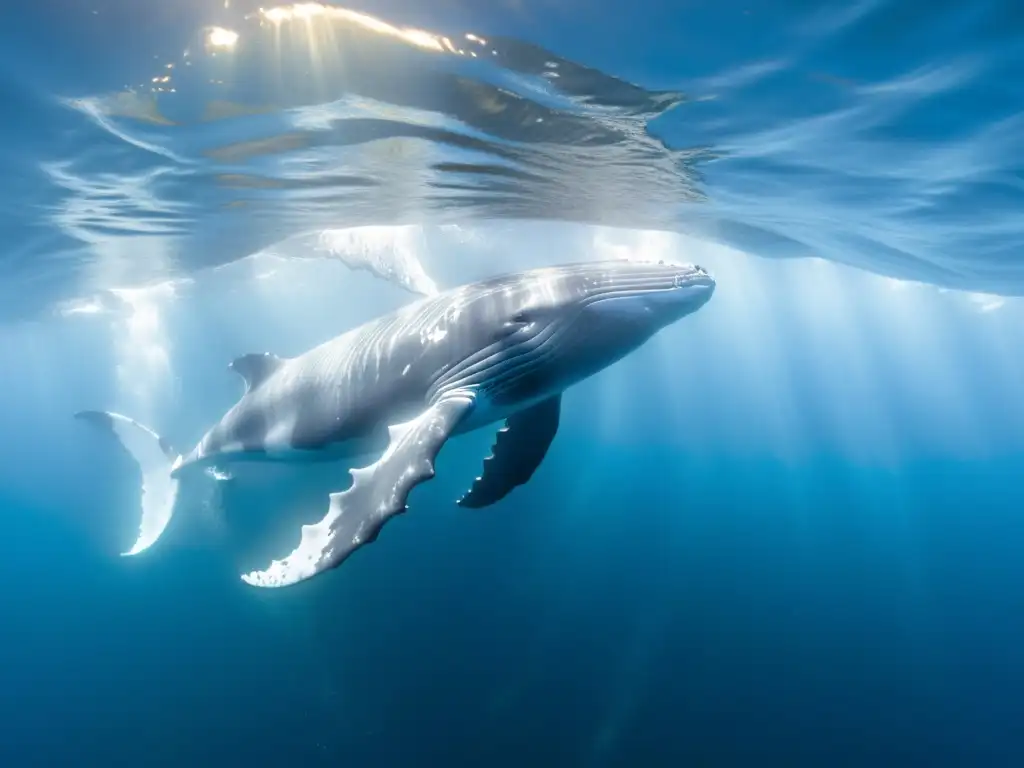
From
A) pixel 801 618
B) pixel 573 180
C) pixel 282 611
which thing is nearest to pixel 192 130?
pixel 573 180

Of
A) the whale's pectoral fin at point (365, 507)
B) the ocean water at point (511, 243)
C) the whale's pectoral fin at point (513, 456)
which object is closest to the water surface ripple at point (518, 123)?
the ocean water at point (511, 243)

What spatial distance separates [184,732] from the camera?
13.4 m

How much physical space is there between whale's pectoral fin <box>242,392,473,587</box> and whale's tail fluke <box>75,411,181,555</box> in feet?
38.7

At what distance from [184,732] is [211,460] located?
6511 millimetres

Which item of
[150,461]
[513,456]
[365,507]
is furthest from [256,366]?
[150,461]

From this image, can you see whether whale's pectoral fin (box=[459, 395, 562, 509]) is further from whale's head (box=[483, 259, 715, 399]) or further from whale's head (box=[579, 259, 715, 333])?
whale's head (box=[579, 259, 715, 333])

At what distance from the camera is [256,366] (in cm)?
1040

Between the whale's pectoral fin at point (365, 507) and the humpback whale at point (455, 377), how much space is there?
1 cm

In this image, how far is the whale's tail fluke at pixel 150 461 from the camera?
15.4m

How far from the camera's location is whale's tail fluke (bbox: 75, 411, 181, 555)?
1541 cm

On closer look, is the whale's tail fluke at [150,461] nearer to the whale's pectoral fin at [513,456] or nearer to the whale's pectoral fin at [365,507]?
the whale's pectoral fin at [513,456]

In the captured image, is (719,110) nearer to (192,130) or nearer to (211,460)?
(192,130)

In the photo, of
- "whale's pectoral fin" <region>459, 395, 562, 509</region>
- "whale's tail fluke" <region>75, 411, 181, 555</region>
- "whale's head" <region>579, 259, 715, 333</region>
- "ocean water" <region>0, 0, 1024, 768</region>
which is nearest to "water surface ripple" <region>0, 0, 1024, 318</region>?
"ocean water" <region>0, 0, 1024, 768</region>

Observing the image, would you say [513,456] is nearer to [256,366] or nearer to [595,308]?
[595,308]
